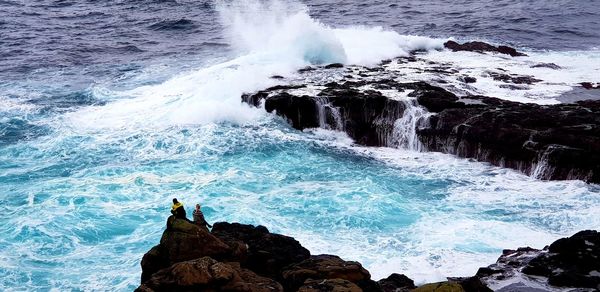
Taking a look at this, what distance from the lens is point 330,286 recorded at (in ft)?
33.6

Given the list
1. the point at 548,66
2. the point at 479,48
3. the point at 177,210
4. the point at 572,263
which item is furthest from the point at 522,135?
the point at 479,48

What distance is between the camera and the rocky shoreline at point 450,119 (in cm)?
1927

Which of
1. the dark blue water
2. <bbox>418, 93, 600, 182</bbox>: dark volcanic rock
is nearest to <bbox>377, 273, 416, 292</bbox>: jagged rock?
<bbox>418, 93, 600, 182</bbox>: dark volcanic rock

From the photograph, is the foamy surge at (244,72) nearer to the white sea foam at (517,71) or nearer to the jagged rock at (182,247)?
the white sea foam at (517,71)

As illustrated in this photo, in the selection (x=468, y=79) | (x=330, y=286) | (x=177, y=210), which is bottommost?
(x=468, y=79)

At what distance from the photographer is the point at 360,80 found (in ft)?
91.9

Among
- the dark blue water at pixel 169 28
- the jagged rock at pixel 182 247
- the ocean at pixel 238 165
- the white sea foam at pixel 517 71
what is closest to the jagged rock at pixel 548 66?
the white sea foam at pixel 517 71

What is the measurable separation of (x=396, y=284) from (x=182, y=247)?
4.60m

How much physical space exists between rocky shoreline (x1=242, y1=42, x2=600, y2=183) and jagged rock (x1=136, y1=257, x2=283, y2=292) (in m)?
12.6

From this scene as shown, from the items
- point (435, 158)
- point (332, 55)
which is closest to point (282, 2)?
point (332, 55)

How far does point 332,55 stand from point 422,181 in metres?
14.2

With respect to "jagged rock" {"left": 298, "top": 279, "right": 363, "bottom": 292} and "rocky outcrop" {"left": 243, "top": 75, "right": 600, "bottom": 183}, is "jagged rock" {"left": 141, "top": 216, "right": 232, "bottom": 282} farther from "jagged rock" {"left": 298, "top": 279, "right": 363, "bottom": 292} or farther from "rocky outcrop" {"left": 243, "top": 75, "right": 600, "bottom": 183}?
"rocky outcrop" {"left": 243, "top": 75, "right": 600, "bottom": 183}

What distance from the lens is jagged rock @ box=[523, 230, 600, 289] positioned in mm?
11875

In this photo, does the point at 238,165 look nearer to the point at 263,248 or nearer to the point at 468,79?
the point at 263,248
